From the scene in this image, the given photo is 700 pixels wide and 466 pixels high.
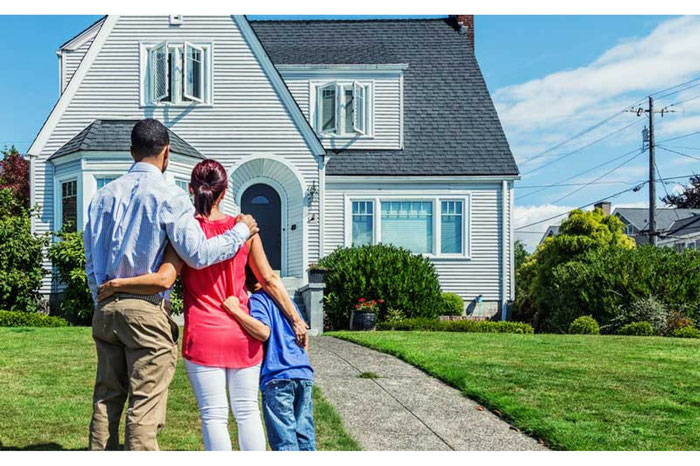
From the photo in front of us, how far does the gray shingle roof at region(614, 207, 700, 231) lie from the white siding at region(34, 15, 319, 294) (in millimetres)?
37921

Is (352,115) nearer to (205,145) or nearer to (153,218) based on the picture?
(205,145)

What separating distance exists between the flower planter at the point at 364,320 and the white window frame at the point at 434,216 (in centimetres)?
360

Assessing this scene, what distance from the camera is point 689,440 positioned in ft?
22.1

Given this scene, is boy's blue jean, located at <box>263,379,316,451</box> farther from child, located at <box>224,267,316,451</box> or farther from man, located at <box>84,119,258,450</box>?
man, located at <box>84,119,258,450</box>

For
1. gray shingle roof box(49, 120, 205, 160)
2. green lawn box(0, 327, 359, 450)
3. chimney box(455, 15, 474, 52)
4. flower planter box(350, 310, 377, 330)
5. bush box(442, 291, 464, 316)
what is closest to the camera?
green lawn box(0, 327, 359, 450)

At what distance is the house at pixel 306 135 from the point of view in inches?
797

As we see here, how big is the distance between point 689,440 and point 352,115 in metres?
16.8

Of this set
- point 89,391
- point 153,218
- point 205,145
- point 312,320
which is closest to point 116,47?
point 205,145

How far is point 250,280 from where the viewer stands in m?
4.89

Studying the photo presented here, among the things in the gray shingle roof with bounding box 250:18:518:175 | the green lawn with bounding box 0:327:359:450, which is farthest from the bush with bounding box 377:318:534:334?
the green lawn with bounding box 0:327:359:450

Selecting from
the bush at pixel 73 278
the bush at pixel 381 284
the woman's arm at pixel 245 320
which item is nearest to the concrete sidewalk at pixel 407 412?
the woman's arm at pixel 245 320

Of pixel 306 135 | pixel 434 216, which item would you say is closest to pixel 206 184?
pixel 306 135

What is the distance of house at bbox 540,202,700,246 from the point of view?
50.5 meters

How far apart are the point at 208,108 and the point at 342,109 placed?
371 cm
